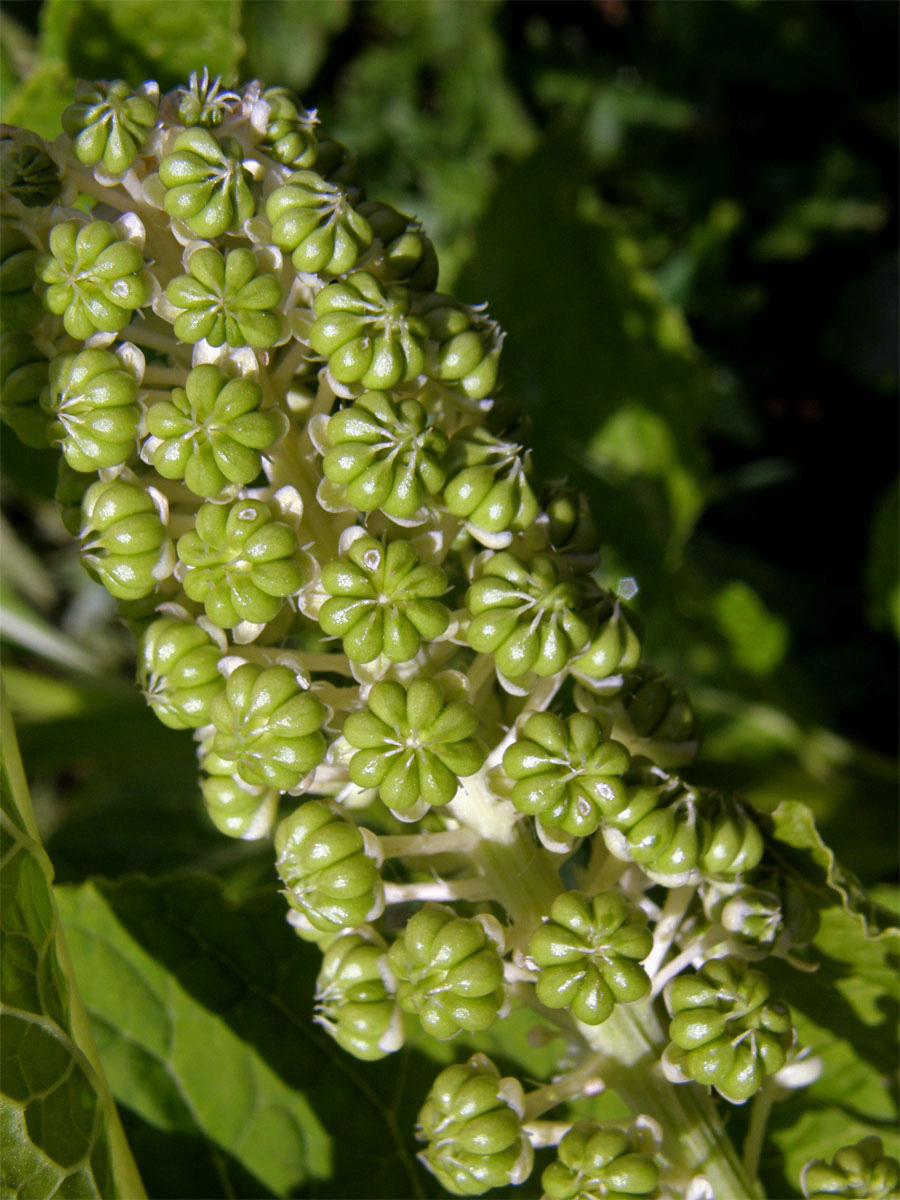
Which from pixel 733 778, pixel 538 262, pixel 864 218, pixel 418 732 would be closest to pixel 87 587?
pixel 538 262

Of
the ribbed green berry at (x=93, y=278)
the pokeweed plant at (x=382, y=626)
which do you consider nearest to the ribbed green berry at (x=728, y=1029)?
the pokeweed plant at (x=382, y=626)

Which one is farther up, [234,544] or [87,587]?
[234,544]

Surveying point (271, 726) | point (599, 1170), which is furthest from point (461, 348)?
point (599, 1170)

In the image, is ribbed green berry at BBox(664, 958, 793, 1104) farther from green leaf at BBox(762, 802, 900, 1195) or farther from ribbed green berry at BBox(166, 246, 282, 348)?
ribbed green berry at BBox(166, 246, 282, 348)

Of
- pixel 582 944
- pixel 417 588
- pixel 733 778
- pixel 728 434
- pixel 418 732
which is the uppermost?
pixel 417 588

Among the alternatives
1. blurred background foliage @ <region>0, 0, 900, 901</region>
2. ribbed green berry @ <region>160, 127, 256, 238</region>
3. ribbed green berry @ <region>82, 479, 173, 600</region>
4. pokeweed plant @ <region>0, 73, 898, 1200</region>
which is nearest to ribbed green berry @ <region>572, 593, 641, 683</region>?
pokeweed plant @ <region>0, 73, 898, 1200</region>

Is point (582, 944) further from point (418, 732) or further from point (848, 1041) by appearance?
point (848, 1041)

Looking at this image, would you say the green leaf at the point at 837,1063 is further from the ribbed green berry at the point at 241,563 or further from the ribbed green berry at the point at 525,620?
the ribbed green berry at the point at 241,563
